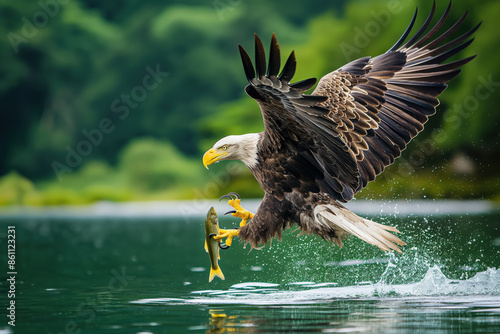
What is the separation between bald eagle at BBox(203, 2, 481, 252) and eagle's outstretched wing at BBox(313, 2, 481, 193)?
0.03 ft

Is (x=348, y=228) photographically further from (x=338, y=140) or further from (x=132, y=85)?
(x=132, y=85)

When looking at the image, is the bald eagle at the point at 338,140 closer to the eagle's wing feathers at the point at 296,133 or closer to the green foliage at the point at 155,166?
the eagle's wing feathers at the point at 296,133

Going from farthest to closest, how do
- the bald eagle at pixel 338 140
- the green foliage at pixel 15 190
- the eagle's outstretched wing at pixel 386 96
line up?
the green foliage at pixel 15 190 → the eagle's outstretched wing at pixel 386 96 → the bald eagle at pixel 338 140

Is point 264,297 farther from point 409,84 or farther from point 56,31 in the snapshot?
point 56,31

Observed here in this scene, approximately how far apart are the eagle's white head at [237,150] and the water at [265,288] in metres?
1.34

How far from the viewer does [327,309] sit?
23.1 feet

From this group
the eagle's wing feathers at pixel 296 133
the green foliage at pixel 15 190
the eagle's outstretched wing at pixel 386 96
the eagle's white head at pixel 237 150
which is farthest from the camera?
the green foliage at pixel 15 190

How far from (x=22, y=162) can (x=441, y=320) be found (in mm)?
39979

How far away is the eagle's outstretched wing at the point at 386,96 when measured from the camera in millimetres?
7895

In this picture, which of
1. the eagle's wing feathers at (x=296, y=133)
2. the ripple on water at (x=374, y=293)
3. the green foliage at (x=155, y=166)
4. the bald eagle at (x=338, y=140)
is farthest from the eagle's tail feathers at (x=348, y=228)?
the green foliage at (x=155, y=166)

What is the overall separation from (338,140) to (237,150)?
1.09 metres

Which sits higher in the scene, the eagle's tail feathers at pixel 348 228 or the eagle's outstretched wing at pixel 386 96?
the eagle's outstretched wing at pixel 386 96

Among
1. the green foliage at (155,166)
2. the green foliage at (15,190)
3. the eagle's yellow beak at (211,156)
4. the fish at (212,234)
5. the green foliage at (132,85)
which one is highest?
the green foliage at (132,85)

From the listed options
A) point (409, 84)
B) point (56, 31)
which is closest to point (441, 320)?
point (409, 84)
